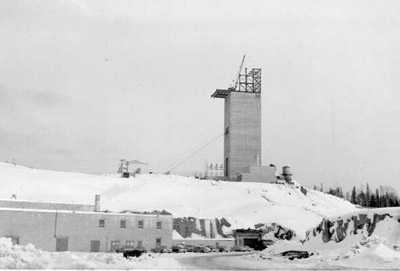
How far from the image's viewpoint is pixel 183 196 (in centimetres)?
9631

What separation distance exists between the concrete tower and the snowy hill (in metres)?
8.24

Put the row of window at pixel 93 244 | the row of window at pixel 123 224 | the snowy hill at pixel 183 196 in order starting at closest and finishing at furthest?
the row of window at pixel 93 244 → the row of window at pixel 123 224 → the snowy hill at pixel 183 196

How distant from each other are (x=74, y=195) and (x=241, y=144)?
3931 centimetres

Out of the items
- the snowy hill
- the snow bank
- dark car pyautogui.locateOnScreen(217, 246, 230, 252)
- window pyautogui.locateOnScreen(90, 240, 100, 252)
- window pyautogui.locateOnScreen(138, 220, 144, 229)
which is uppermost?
the snowy hill

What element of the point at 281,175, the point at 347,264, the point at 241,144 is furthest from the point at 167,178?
the point at 347,264

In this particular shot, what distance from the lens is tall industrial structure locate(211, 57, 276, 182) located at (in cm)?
11350

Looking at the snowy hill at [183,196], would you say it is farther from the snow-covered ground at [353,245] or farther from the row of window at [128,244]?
the snow-covered ground at [353,245]

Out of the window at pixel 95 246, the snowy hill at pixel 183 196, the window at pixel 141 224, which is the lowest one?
the window at pixel 95 246

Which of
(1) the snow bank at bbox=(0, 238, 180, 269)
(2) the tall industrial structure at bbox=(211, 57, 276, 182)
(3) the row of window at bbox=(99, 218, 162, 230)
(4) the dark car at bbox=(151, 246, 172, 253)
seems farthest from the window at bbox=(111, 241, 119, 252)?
(2) the tall industrial structure at bbox=(211, 57, 276, 182)

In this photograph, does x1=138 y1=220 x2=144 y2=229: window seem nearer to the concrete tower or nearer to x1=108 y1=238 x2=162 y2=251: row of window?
x1=108 y1=238 x2=162 y2=251: row of window

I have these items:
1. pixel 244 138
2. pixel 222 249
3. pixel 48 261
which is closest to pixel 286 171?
pixel 244 138

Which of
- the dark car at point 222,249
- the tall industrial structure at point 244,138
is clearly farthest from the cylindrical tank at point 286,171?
the dark car at point 222,249

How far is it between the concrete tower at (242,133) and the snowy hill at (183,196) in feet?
27.0

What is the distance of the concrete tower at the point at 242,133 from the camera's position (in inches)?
4532
